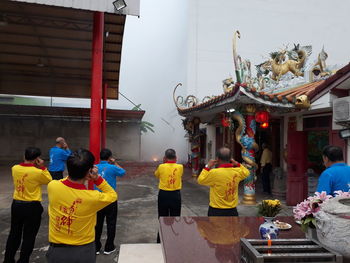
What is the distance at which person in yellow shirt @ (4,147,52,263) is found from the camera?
3.60 meters

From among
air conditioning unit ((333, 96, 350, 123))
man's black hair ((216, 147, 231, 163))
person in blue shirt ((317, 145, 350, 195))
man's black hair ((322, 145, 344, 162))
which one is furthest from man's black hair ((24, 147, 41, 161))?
air conditioning unit ((333, 96, 350, 123))

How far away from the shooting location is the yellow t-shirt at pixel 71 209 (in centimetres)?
228

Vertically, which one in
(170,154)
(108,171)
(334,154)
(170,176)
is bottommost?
(170,176)

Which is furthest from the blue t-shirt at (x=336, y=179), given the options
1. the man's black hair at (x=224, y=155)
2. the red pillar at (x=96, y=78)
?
the red pillar at (x=96, y=78)

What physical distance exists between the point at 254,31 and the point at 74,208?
18092mm

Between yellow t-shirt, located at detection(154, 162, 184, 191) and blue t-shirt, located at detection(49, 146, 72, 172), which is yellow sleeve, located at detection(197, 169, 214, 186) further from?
blue t-shirt, located at detection(49, 146, 72, 172)

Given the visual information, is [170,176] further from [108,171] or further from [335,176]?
[335,176]

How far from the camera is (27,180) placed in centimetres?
359

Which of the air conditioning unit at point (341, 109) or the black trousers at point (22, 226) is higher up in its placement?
the air conditioning unit at point (341, 109)

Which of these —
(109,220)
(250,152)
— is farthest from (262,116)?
(109,220)

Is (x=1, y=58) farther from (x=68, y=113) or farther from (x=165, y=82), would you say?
(x=165, y=82)

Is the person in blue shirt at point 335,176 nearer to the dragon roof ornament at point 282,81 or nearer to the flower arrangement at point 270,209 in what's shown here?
the flower arrangement at point 270,209

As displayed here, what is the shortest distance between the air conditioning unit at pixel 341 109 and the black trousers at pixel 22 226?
17.9 feet

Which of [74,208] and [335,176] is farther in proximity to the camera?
[335,176]
